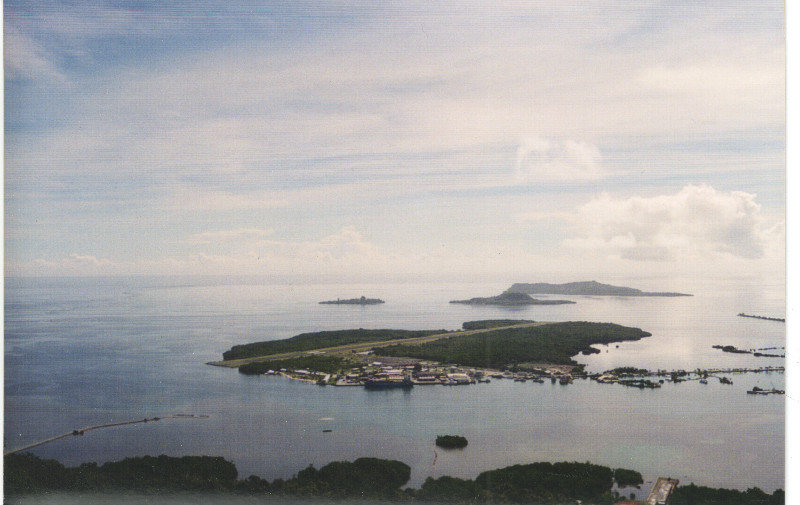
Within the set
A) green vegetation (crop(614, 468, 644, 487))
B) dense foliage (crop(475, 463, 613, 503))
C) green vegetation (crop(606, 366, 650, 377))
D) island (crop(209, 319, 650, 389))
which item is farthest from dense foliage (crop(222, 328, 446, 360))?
green vegetation (crop(614, 468, 644, 487))

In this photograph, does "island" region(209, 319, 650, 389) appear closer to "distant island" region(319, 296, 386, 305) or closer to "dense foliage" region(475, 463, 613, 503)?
"distant island" region(319, 296, 386, 305)

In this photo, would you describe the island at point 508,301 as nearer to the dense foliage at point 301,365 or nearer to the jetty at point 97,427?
the dense foliage at point 301,365

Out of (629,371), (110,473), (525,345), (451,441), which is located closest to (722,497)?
(629,371)

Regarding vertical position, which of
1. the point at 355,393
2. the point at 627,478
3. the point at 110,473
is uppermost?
the point at 355,393

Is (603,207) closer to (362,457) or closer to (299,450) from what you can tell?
(362,457)

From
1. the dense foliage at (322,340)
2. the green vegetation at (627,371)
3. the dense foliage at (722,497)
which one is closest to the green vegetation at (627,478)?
the dense foliage at (722,497)

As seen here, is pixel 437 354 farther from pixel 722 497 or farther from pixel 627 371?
pixel 722 497
